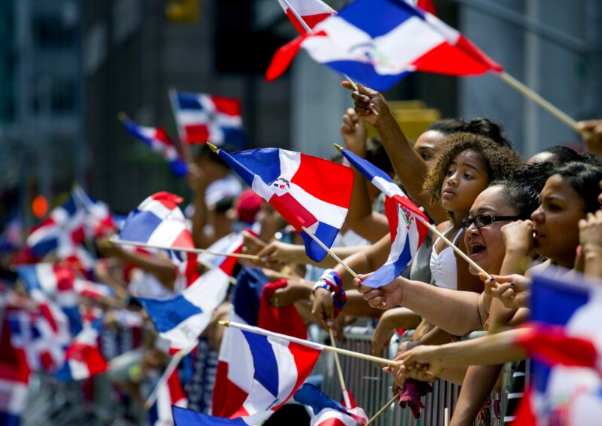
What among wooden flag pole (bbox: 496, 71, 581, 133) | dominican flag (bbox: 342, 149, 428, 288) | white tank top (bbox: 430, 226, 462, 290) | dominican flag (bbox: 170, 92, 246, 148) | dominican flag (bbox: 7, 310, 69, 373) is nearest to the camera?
wooden flag pole (bbox: 496, 71, 581, 133)

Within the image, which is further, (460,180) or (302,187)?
(302,187)

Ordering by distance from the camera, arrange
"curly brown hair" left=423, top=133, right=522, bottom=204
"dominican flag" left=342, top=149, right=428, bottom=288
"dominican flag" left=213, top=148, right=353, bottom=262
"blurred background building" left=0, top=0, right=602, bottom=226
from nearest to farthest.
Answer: "dominican flag" left=342, top=149, right=428, bottom=288 → "curly brown hair" left=423, top=133, right=522, bottom=204 → "dominican flag" left=213, top=148, right=353, bottom=262 → "blurred background building" left=0, top=0, right=602, bottom=226

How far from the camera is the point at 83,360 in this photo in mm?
12242

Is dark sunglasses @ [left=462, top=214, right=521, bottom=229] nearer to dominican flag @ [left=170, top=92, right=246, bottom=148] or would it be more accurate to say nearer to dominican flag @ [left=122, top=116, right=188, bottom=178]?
dominican flag @ [left=122, top=116, right=188, bottom=178]

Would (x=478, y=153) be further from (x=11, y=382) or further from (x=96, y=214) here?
(x=96, y=214)

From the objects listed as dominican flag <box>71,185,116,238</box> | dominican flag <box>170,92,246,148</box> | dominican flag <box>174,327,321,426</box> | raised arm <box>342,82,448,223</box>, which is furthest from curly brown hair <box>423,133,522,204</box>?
dominican flag <box>71,185,116,238</box>

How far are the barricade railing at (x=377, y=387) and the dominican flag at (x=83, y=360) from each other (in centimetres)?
503

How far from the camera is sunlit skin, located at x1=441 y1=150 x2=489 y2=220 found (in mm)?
5434

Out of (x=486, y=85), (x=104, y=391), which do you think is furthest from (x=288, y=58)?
(x=486, y=85)

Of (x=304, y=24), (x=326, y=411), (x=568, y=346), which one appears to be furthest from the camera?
(x=304, y=24)

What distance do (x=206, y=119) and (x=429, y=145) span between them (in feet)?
21.6

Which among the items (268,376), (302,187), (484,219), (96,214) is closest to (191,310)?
(268,376)

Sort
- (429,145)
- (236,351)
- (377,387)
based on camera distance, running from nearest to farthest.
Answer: (377,387), (429,145), (236,351)

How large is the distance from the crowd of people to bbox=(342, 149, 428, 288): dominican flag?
7 cm
